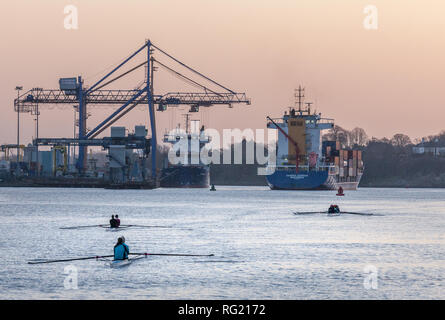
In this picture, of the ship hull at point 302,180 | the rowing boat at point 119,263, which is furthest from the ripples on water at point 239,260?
the ship hull at point 302,180

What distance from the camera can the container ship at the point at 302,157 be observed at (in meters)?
154

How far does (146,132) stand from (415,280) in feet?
486

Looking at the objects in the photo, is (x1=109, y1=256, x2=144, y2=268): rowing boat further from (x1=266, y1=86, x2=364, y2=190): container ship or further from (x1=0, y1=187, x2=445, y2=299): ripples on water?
(x1=266, y1=86, x2=364, y2=190): container ship

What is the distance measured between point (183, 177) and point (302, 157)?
46.8 metres

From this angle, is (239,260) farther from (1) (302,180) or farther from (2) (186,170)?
(2) (186,170)

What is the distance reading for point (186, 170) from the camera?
7574 inches

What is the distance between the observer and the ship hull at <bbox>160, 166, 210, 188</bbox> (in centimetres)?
19200

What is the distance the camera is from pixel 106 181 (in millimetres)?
178375

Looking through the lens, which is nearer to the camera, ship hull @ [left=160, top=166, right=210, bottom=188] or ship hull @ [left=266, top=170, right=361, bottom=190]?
ship hull @ [left=266, top=170, right=361, bottom=190]

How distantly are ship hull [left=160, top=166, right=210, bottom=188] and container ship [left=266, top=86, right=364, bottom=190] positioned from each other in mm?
35522

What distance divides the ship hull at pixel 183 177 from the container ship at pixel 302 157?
3552cm

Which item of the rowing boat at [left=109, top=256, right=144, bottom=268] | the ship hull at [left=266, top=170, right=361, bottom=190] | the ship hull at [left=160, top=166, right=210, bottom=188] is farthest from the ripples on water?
the ship hull at [left=160, top=166, right=210, bottom=188]

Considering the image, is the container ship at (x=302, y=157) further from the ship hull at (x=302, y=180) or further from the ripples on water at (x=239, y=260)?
the ripples on water at (x=239, y=260)

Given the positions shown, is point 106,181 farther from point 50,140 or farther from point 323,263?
point 323,263
